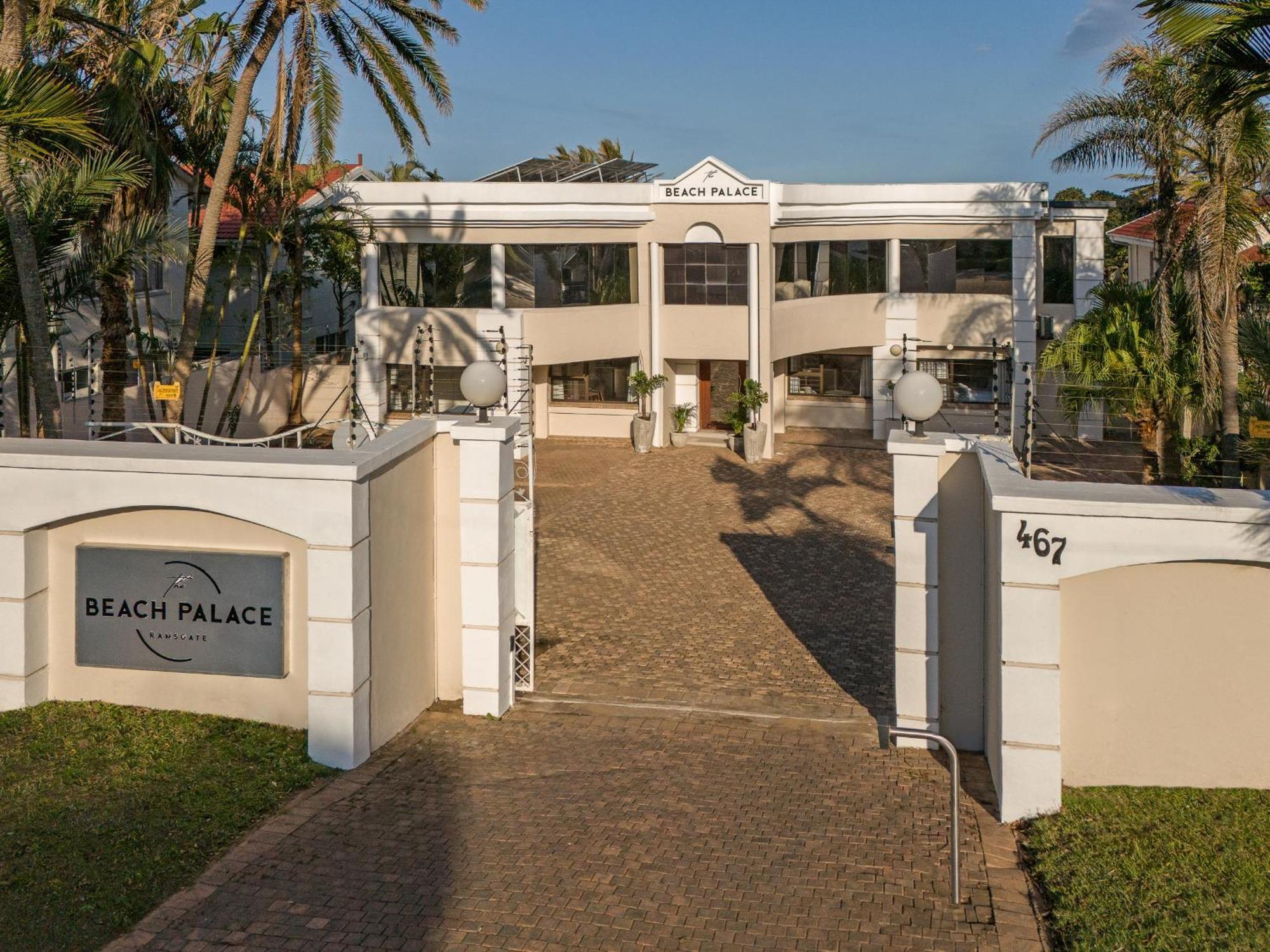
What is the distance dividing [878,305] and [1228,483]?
46.5ft

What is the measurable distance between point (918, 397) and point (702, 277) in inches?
774

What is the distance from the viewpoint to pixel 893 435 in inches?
516

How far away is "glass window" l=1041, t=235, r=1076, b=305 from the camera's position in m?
34.4

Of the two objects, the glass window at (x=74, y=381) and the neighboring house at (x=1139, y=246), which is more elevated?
the neighboring house at (x=1139, y=246)

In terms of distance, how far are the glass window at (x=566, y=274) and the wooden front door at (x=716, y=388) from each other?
3.23 m

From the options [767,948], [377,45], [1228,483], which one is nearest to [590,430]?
[377,45]

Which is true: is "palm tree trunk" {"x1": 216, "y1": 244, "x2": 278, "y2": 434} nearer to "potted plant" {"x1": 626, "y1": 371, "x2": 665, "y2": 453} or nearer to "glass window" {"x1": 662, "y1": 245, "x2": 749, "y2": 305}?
"potted plant" {"x1": 626, "y1": 371, "x2": 665, "y2": 453}

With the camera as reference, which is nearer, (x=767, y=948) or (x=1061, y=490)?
(x=767, y=948)

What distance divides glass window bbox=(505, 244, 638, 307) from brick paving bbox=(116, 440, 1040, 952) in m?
13.9

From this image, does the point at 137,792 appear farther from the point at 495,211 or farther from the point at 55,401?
the point at 495,211

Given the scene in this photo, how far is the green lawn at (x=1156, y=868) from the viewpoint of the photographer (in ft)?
27.6

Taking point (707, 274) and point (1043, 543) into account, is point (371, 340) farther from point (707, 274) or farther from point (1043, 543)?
point (1043, 543)

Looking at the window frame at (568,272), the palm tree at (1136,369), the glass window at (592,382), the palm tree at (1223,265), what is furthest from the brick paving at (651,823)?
the glass window at (592,382)

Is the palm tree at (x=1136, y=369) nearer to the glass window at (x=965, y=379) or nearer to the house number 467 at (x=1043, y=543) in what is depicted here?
the house number 467 at (x=1043, y=543)
